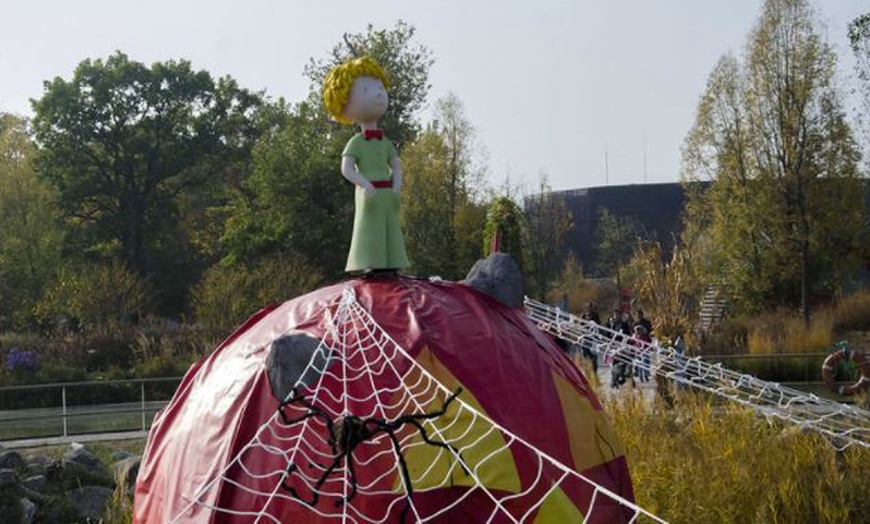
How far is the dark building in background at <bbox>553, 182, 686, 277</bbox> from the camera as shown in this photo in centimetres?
4962

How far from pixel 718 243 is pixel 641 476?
91.3 ft

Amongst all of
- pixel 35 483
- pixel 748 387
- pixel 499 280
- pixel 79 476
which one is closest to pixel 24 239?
pixel 79 476

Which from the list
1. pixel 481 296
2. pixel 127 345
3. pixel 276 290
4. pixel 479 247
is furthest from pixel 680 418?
pixel 479 247


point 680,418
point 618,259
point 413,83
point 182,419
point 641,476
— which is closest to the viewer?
point 182,419

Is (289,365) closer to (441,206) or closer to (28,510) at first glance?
(28,510)

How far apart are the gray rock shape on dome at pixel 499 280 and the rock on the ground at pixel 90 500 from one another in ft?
19.1

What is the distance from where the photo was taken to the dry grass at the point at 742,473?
7398 mm

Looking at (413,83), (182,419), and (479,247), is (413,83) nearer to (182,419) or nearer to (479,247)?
(479,247)

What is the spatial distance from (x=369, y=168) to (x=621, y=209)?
45.2m

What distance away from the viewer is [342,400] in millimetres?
4887

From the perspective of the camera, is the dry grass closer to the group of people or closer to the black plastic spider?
the group of people

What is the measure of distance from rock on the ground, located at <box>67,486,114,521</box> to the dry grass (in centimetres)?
496

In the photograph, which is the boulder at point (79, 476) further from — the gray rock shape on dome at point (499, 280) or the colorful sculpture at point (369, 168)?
the gray rock shape on dome at point (499, 280)

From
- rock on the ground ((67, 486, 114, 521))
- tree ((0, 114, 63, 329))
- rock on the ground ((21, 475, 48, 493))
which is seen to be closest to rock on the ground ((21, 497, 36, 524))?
rock on the ground ((67, 486, 114, 521))
